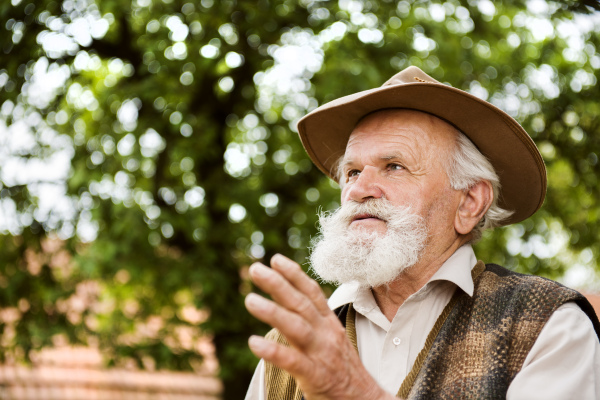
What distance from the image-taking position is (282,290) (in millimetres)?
1318

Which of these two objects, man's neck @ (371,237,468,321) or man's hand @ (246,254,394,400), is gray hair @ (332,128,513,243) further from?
man's hand @ (246,254,394,400)

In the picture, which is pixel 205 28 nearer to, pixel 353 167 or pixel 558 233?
pixel 353 167

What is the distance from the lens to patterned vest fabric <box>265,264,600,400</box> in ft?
5.91

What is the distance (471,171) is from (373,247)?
52 centimetres

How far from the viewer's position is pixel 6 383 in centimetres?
873

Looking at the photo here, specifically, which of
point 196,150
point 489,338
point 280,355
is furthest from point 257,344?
point 196,150

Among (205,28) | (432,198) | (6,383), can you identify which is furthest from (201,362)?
(6,383)

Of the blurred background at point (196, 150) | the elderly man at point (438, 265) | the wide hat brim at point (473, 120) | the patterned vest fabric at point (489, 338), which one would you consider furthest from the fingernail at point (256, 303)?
the blurred background at point (196, 150)

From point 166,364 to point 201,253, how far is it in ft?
3.31

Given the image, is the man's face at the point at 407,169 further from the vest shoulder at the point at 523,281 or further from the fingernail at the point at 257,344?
the fingernail at the point at 257,344

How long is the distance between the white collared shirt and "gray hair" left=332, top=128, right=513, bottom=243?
0.84 feet

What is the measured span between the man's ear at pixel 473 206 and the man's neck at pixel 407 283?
0.50 feet

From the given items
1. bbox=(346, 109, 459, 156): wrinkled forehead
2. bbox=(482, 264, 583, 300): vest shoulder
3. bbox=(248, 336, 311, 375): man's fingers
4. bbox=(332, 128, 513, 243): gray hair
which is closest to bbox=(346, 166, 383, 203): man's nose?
bbox=(346, 109, 459, 156): wrinkled forehead

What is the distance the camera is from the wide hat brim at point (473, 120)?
2258mm
